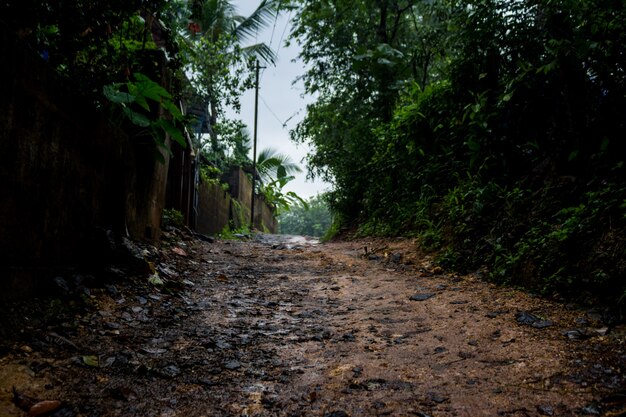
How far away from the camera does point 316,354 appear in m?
2.42

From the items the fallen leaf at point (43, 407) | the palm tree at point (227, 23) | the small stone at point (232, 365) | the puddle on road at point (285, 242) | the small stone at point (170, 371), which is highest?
the palm tree at point (227, 23)

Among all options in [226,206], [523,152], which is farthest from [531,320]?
[226,206]

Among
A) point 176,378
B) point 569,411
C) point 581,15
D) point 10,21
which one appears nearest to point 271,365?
point 176,378

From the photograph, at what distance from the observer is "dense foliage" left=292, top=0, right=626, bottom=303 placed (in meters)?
3.03

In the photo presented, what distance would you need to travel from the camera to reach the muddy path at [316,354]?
5.66 feet

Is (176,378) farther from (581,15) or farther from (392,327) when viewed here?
(581,15)

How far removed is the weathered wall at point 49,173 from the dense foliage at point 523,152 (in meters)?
3.55

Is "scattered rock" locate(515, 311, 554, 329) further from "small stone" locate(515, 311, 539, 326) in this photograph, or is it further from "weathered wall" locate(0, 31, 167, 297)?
"weathered wall" locate(0, 31, 167, 297)

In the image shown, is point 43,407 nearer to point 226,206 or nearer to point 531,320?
point 531,320

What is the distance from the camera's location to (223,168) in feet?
52.1

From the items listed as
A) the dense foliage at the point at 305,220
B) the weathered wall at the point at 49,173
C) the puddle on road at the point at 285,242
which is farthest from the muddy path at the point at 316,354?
the dense foliage at the point at 305,220

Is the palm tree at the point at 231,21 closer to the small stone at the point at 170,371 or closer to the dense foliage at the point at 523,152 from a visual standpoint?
the dense foliage at the point at 523,152

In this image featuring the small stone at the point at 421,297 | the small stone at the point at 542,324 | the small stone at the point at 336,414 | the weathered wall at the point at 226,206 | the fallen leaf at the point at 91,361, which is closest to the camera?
the small stone at the point at 336,414

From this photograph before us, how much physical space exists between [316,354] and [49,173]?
2.11 m
